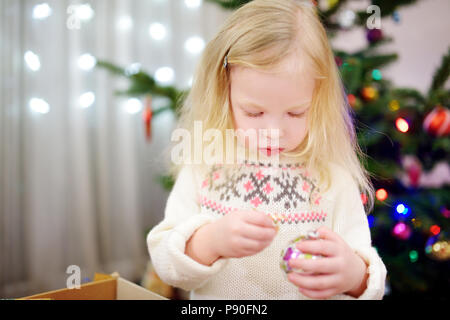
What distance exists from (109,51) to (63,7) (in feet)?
0.74

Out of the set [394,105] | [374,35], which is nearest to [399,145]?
[394,105]

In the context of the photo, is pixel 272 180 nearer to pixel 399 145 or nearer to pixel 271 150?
pixel 271 150

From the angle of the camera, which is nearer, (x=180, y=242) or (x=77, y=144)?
(x=180, y=242)

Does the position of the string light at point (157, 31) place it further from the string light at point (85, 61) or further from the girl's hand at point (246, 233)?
the girl's hand at point (246, 233)

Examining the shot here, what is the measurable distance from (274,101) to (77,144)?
112 cm

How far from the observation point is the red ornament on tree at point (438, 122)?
3.08 feet

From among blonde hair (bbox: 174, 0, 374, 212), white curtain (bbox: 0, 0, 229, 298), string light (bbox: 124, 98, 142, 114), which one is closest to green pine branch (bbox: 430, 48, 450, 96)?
blonde hair (bbox: 174, 0, 374, 212)

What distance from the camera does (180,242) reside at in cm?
53

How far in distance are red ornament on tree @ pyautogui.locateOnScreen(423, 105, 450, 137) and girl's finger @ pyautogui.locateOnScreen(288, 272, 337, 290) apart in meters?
0.67

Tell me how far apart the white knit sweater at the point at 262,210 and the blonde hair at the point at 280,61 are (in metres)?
0.03

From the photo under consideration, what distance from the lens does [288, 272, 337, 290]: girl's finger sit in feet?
1.46

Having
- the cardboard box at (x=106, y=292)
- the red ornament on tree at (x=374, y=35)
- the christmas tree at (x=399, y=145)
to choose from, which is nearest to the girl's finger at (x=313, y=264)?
the cardboard box at (x=106, y=292)

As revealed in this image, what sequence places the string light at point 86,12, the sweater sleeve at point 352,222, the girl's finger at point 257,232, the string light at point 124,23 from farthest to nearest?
the string light at point 124,23
the string light at point 86,12
the sweater sleeve at point 352,222
the girl's finger at point 257,232
